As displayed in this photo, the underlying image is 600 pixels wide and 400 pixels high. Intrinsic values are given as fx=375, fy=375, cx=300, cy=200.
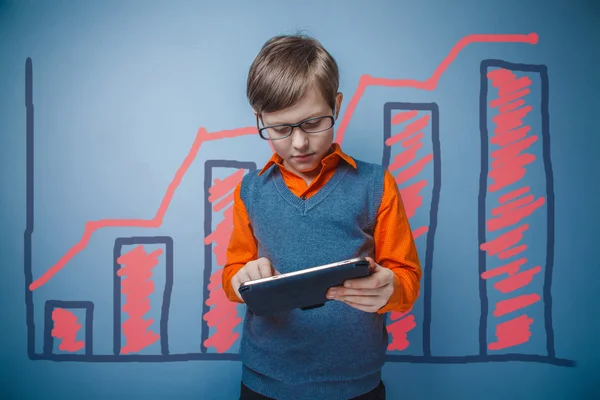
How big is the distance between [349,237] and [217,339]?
0.56 metres

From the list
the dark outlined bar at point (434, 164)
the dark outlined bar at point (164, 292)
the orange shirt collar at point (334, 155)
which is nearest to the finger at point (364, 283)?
the orange shirt collar at point (334, 155)

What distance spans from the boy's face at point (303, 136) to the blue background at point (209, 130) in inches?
13.0

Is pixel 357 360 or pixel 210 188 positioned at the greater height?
pixel 210 188

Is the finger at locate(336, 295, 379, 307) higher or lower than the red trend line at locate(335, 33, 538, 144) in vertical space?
lower

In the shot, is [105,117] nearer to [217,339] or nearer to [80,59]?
[80,59]

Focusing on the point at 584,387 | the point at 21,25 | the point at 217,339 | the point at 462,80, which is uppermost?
the point at 21,25

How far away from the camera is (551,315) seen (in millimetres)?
1030

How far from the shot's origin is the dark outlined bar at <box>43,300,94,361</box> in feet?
3.38

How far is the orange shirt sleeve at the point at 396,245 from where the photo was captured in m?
0.68

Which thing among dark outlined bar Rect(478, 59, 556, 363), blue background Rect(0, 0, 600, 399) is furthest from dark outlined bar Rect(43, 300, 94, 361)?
dark outlined bar Rect(478, 59, 556, 363)

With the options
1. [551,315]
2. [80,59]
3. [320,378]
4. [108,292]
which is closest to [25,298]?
[108,292]

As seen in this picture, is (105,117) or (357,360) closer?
(357,360)

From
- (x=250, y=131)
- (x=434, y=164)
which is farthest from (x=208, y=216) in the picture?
(x=434, y=164)

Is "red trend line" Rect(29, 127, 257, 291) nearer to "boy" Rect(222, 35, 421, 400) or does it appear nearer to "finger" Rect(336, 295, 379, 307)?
"boy" Rect(222, 35, 421, 400)
